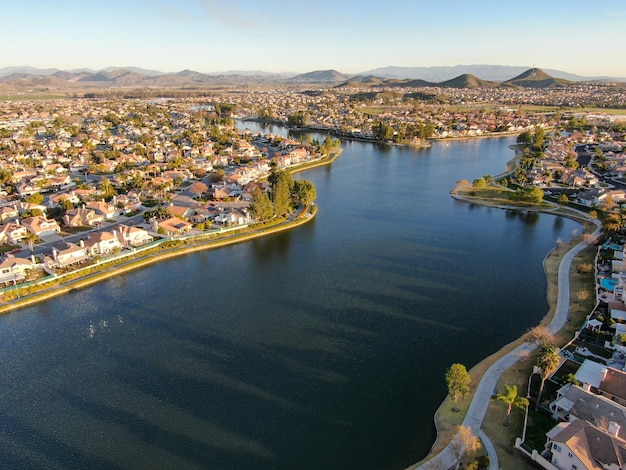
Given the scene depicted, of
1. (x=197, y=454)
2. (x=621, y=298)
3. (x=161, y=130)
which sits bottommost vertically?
(x=197, y=454)

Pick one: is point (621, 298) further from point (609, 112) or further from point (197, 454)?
point (609, 112)

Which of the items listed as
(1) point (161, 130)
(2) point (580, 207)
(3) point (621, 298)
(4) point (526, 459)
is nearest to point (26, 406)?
(4) point (526, 459)

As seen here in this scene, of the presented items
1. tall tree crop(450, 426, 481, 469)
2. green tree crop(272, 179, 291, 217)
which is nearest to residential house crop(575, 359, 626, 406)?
tall tree crop(450, 426, 481, 469)

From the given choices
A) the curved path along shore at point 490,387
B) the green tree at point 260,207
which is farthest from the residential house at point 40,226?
the curved path along shore at point 490,387

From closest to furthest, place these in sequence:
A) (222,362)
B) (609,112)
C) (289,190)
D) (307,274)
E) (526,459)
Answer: (526,459) < (222,362) < (307,274) < (289,190) < (609,112)

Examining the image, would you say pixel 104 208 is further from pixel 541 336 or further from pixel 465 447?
pixel 541 336

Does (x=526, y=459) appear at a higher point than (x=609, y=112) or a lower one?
lower

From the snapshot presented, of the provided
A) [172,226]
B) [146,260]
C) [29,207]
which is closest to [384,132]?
[172,226]
